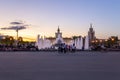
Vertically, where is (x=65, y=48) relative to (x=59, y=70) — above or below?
above

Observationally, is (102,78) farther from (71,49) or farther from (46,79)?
(71,49)

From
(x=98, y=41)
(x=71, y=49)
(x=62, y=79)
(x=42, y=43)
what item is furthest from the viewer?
(x=98, y=41)

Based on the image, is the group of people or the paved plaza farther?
the group of people

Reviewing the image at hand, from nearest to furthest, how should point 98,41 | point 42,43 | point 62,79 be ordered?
point 62,79, point 42,43, point 98,41

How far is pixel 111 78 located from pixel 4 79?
13.9 ft

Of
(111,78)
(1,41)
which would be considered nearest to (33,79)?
(111,78)

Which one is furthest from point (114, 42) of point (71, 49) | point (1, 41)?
point (71, 49)

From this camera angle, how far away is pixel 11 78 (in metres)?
17.4

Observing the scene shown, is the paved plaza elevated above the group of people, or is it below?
below

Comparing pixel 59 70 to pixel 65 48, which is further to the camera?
pixel 65 48

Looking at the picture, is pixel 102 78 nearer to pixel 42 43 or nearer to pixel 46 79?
pixel 46 79

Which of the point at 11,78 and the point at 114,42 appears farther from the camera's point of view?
the point at 114,42

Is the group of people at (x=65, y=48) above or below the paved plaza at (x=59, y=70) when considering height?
above

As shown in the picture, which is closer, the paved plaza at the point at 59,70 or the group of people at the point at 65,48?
the paved plaza at the point at 59,70
